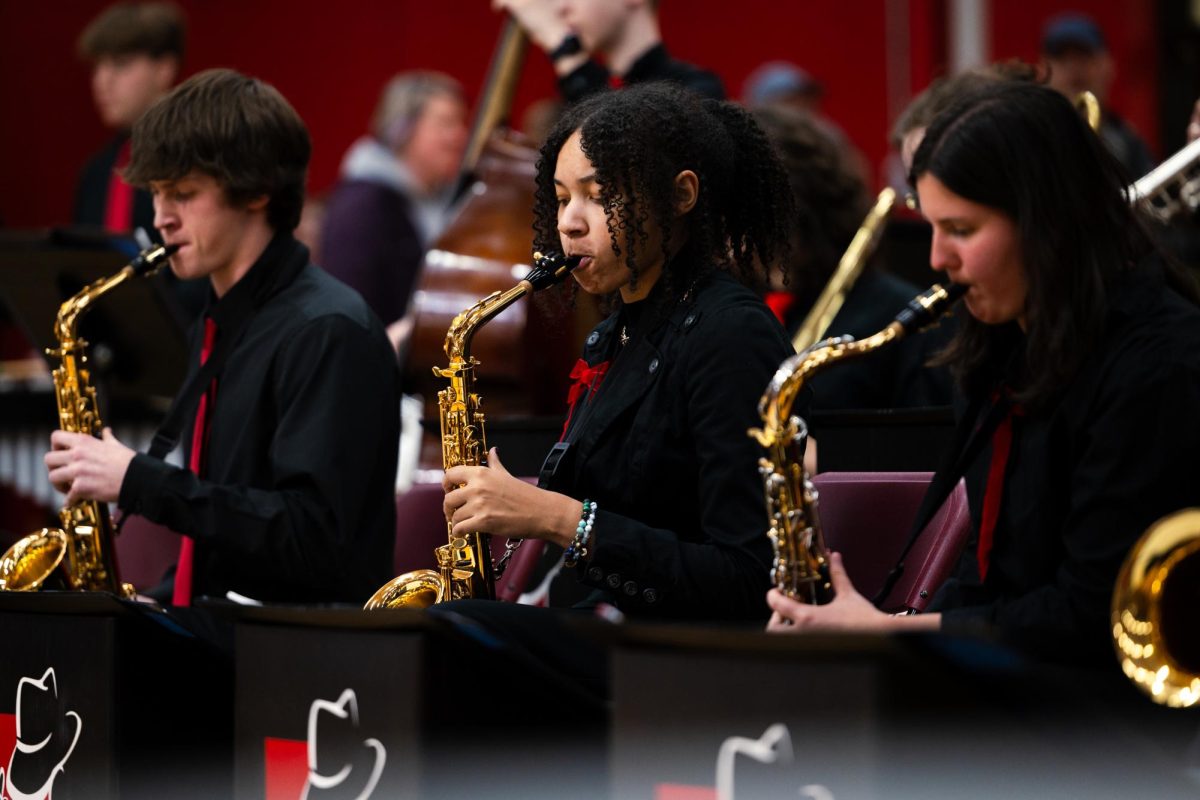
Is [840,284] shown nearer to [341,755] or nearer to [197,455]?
[197,455]

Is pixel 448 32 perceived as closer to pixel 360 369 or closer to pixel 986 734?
pixel 360 369

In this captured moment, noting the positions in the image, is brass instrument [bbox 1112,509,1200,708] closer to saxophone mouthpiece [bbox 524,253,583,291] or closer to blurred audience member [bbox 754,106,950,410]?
saxophone mouthpiece [bbox 524,253,583,291]

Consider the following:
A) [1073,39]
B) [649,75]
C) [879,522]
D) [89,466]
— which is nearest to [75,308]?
[89,466]

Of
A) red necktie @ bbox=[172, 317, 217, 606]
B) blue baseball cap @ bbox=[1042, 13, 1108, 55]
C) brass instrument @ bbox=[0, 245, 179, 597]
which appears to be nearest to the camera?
red necktie @ bbox=[172, 317, 217, 606]

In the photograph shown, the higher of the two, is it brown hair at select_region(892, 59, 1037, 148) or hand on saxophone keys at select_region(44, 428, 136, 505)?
brown hair at select_region(892, 59, 1037, 148)

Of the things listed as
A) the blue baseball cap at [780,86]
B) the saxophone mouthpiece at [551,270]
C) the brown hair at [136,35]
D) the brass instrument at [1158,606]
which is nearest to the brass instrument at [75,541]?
the saxophone mouthpiece at [551,270]

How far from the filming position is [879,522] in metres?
3.20

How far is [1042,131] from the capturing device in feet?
8.23

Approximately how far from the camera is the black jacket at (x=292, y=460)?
342 centimetres

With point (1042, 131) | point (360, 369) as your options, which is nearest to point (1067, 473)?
point (1042, 131)

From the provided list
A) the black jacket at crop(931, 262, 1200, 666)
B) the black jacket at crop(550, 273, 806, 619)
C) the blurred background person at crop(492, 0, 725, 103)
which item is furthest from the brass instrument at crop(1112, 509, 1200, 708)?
the blurred background person at crop(492, 0, 725, 103)

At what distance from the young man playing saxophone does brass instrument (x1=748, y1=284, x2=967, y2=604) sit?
1.15 m

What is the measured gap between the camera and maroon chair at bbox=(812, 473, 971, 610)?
3090mm

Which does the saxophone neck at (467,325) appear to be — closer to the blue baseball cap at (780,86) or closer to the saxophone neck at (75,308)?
the saxophone neck at (75,308)
